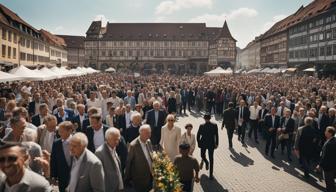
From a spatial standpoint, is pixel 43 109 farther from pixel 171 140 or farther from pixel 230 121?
pixel 230 121

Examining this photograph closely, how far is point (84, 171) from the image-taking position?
15.0ft

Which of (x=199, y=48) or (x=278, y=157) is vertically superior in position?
(x=199, y=48)

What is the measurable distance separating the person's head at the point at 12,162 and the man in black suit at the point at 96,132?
3.38 meters

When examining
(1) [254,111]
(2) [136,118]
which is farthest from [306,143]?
(1) [254,111]

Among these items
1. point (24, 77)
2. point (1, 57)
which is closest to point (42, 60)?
point (1, 57)

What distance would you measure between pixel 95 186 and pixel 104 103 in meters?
8.97

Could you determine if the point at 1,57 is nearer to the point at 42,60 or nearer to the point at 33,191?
the point at 42,60

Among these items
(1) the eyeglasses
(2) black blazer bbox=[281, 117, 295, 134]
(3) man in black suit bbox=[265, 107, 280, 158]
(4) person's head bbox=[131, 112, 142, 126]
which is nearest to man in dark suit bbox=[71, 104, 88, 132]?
(4) person's head bbox=[131, 112, 142, 126]

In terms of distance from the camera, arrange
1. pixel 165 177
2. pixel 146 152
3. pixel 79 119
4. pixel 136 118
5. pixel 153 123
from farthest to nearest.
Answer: pixel 153 123
pixel 79 119
pixel 136 118
pixel 146 152
pixel 165 177

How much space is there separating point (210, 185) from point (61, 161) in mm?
4386

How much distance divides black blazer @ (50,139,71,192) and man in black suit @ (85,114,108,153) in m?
1.09

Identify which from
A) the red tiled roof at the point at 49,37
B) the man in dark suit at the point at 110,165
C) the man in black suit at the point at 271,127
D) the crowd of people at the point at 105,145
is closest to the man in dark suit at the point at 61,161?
the crowd of people at the point at 105,145

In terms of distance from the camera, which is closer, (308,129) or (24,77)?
(308,129)

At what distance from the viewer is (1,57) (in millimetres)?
40875
